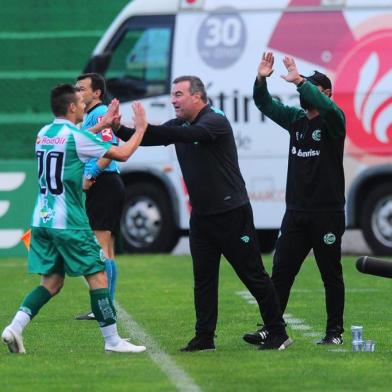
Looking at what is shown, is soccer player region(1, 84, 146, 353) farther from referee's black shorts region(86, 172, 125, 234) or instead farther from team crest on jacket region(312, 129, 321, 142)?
referee's black shorts region(86, 172, 125, 234)

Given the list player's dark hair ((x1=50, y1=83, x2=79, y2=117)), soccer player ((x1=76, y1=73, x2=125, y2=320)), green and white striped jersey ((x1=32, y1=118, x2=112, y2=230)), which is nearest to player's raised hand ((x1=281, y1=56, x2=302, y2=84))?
green and white striped jersey ((x1=32, y1=118, x2=112, y2=230))

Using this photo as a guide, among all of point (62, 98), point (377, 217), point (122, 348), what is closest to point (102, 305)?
point (122, 348)

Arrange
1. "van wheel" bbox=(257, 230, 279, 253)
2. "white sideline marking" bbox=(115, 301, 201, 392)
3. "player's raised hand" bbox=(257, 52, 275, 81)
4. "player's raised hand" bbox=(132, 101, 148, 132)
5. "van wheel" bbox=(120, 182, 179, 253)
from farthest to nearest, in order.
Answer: "van wheel" bbox=(257, 230, 279, 253), "van wheel" bbox=(120, 182, 179, 253), "player's raised hand" bbox=(257, 52, 275, 81), "player's raised hand" bbox=(132, 101, 148, 132), "white sideline marking" bbox=(115, 301, 201, 392)

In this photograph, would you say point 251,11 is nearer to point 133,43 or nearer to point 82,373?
point 133,43

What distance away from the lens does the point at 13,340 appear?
393 inches

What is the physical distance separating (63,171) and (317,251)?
1882 millimetres

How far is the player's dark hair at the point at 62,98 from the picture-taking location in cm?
990

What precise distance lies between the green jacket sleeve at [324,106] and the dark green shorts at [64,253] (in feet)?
5.47

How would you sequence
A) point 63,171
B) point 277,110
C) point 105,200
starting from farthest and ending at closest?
point 105,200 < point 277,110 < point 63,171

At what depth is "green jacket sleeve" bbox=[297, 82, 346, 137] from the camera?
10055mm

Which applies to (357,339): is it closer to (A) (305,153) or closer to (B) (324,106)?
(A) (305,153)

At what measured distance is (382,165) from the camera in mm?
20359

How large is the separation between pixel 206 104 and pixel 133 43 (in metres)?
11.4

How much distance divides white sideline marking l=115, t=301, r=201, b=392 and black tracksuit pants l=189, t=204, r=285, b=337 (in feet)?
1.28
